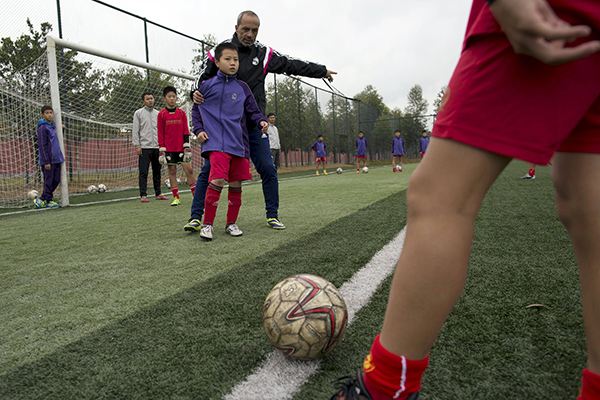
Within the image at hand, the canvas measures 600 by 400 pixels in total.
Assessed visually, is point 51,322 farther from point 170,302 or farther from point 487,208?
point 487,208

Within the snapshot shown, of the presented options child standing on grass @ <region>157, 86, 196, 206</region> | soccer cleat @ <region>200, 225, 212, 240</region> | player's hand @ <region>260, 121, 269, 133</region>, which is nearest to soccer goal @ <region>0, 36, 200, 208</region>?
child standing on grass @ <region>157, 86, 196, 206</region>

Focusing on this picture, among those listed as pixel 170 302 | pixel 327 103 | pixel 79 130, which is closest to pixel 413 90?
pixel 327 103

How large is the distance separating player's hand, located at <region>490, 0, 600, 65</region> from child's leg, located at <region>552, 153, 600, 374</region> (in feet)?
1.25

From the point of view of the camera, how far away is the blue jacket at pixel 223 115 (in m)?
4.09

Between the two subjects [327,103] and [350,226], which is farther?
[327,103]

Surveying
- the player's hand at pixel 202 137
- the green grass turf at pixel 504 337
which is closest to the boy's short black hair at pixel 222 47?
the player's hand at pixel 202 137

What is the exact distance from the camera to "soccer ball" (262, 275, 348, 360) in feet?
5.22

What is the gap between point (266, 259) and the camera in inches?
123

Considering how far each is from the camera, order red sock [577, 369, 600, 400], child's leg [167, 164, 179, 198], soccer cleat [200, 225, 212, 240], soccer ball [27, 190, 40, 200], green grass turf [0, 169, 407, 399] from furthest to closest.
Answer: soccer ball [27, 190, 40, 200]
child's leg [167, 164, 179, 198]
soccer cleat [200, 225, 212, 240]
green grass turf [0, 169, 407, 399]
red sock [577, 369, 600, 400]

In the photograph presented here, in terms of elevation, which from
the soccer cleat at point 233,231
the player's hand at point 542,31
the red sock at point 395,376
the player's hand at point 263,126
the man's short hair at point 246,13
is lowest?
the soccer cleat at point 233,231

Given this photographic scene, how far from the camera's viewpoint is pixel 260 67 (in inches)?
177

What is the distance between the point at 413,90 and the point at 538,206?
10359 cm

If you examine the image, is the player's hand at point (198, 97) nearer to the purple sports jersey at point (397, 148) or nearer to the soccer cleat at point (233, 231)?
the soccer cleat at point (233, 231)

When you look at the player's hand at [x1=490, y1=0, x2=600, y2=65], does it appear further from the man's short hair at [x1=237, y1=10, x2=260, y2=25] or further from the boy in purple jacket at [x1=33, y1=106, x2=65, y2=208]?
the boy in purple jacket at [x1=33, y1=106, x2=65, y2=208]
